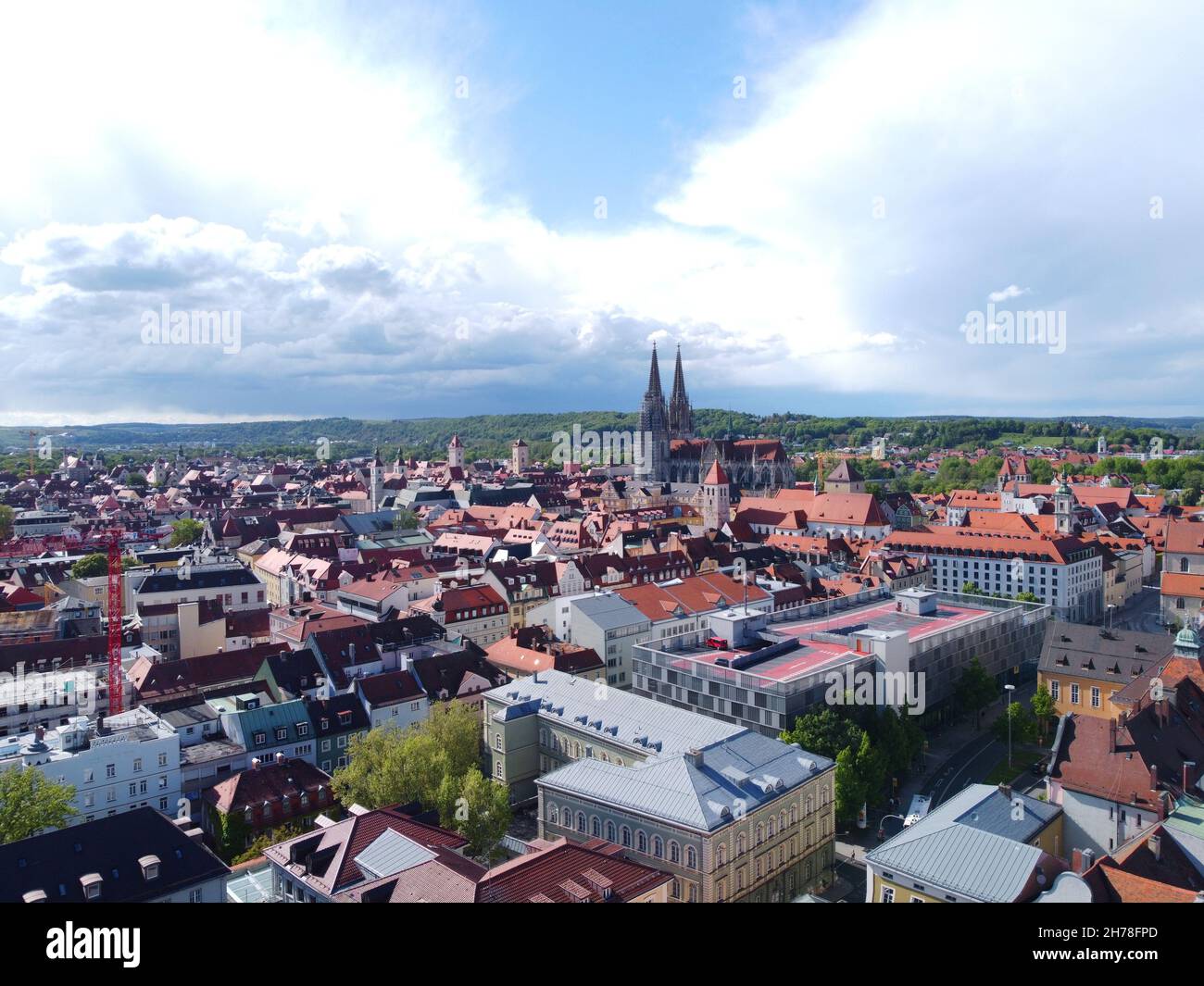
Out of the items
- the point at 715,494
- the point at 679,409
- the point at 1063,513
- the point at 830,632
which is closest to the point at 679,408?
the point at 679,409

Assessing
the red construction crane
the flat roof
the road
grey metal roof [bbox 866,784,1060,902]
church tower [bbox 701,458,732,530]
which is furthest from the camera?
church tower [bbox 701,458,732,530]

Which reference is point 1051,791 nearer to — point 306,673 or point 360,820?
point 360,820

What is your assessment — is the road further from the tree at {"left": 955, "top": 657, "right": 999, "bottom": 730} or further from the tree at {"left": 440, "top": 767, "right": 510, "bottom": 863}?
the tree at {"left": 440, "top": 767, "right": 510, "bottom": 863}

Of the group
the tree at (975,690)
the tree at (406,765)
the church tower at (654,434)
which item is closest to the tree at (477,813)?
the tree at (406,765)

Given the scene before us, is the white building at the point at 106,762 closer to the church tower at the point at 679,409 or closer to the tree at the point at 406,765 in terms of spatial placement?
the tree at the point at 406,765

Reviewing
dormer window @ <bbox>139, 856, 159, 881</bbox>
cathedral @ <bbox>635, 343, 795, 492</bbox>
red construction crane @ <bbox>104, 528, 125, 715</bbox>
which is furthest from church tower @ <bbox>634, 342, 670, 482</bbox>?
dormer window @ <bbox>139, 856, 159, 881</bbox>

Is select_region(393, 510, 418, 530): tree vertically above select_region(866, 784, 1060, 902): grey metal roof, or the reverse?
select_region(393, 510, 418, 530): tree
